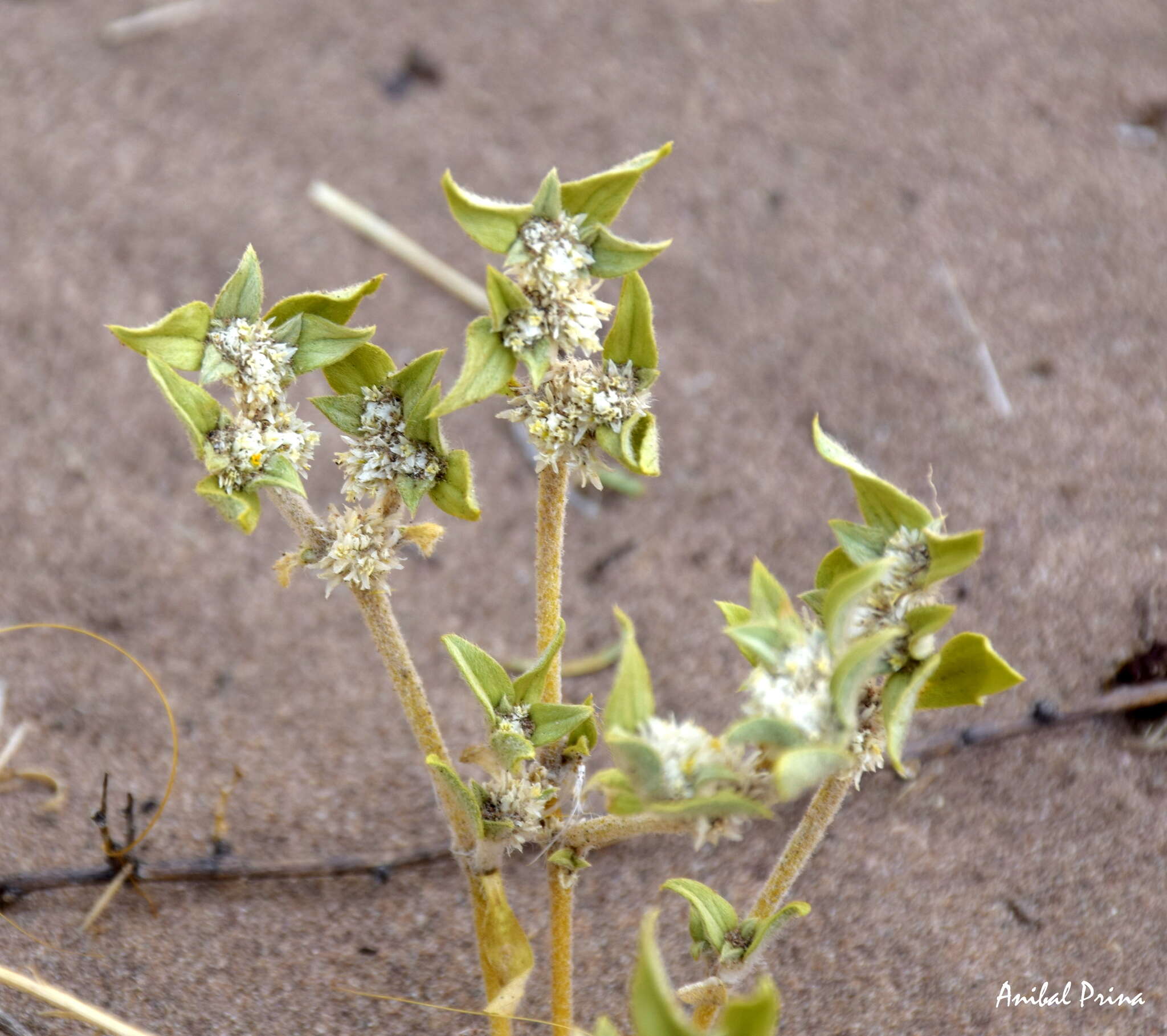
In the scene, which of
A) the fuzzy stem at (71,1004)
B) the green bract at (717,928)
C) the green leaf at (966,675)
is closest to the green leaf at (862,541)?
the green leaf at (966,675)

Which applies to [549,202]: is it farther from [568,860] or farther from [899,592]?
[568,860]

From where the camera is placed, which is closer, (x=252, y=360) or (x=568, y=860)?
(x=252, y=360)

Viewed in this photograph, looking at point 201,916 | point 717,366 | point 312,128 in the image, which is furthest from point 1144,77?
point 201,916

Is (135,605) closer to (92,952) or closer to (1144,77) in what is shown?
(92,952)

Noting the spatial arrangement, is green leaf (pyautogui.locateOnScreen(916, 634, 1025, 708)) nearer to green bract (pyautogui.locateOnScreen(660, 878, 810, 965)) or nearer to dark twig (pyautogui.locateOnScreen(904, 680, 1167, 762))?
green bract (pyautogui.locateOnScreen(660, 878, 810, 965))

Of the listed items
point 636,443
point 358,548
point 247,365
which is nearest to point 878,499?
point 636,443

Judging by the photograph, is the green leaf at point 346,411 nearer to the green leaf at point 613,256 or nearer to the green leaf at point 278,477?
the green leaf at point 278,477

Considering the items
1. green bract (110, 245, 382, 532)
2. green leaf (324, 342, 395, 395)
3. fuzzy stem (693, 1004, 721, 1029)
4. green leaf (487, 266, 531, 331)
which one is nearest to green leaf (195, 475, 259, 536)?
green bract (110, 245, 382, 532)
